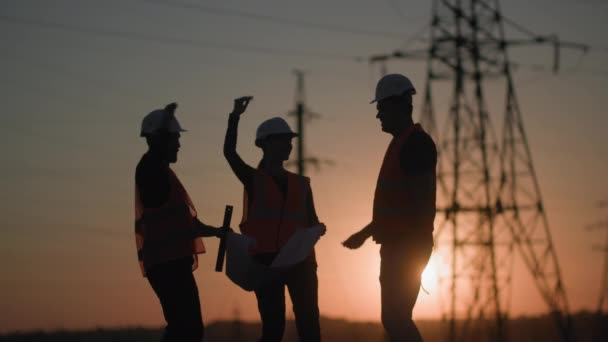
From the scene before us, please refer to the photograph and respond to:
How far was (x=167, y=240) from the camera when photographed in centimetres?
1045

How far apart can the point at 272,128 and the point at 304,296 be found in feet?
5.33

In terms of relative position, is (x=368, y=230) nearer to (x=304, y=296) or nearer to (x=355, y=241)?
(x=355, y=241)

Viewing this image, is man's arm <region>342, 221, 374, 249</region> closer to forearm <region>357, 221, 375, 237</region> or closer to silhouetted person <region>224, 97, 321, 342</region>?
forearm <region>357, 221, 375, 237</region>

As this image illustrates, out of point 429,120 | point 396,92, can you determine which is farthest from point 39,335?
point 396,92

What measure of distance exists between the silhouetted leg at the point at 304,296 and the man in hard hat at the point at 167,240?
965mm

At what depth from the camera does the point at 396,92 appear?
10.0 m

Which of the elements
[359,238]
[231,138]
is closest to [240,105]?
[231,138]

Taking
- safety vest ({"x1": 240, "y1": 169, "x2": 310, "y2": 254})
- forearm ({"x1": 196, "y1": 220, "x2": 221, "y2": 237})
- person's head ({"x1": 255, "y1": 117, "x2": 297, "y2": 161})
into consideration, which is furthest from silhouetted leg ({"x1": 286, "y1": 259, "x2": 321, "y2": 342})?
person's head ({"x1": 255, "y1": 117, "x2": 297, "y2": 161})

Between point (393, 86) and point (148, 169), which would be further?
point (148, 169)

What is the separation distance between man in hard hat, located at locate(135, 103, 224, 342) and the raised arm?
2.68 ft

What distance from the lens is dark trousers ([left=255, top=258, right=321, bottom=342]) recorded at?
36.1 feet

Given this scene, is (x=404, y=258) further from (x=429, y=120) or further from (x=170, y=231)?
(x=429, y=120)

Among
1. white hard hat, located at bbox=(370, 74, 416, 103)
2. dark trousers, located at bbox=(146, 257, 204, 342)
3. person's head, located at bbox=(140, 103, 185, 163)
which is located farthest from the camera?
person's head, located at bbox=(140, 103, 185, 163)

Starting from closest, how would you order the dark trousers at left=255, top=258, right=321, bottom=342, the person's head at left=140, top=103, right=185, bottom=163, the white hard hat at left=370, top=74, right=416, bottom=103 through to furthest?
the white hard hat at left=370, top=74, right=416, bottom=103
the person's head at left=140, top=103, right=185, bottom=163
the dark trousers at left=255, top=258, right=321, bottom=342
